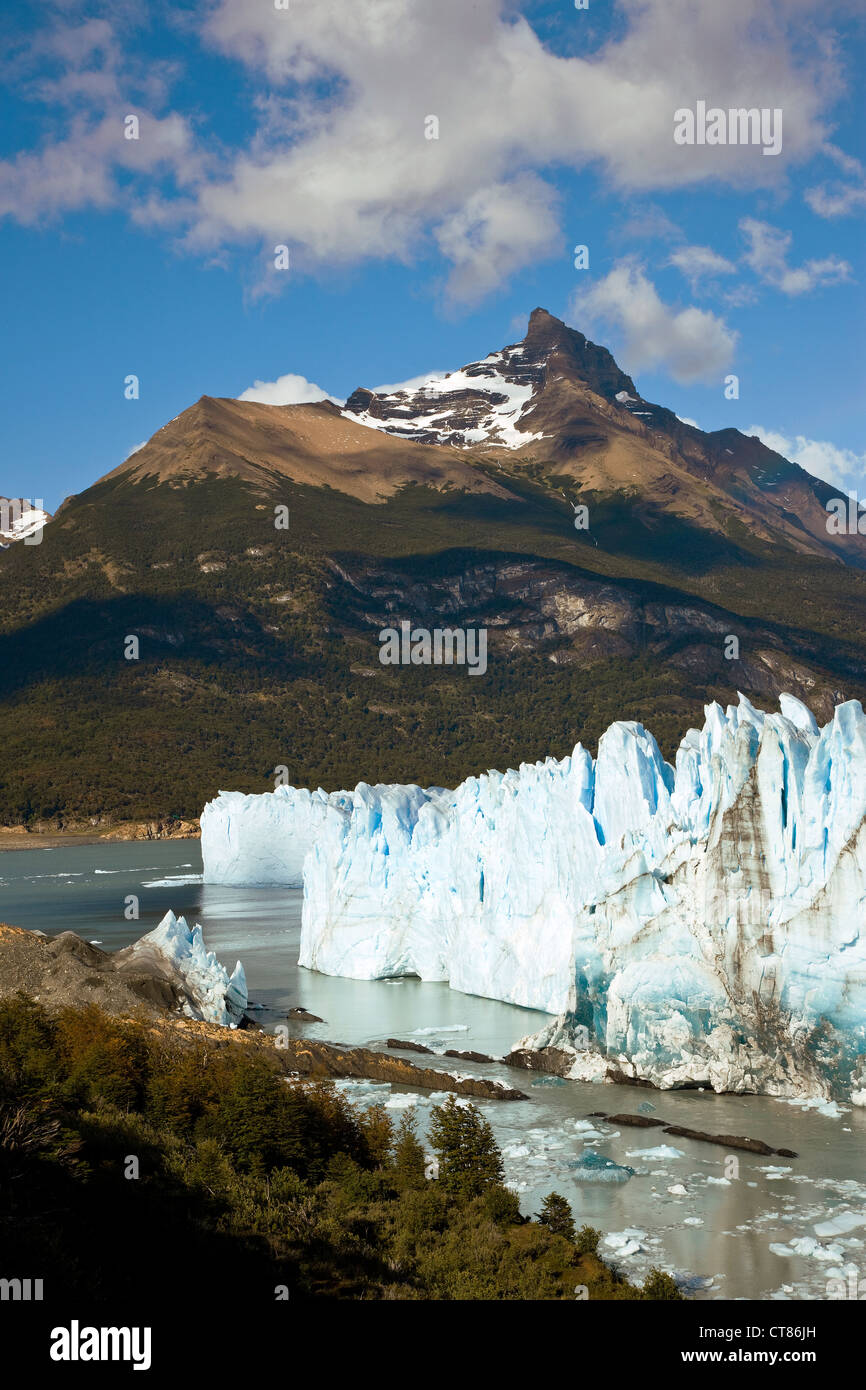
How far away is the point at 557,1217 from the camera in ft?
46.7

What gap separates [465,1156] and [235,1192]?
3358mm

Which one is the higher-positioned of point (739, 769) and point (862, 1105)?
point (739, 769)

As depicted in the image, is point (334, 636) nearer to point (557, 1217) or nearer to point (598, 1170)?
point (598, 1170)

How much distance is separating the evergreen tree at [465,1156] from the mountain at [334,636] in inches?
3193

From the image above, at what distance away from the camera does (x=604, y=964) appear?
22.6 metres

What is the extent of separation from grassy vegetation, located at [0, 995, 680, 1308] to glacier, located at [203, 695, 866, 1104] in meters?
5.87

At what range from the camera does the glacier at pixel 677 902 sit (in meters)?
19.4

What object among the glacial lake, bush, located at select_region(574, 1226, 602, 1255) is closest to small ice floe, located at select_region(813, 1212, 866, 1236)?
the glacial lake

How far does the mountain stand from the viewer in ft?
353

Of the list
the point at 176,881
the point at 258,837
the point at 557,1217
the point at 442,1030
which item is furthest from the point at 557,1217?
the point at 176,881

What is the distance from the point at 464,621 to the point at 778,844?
125m

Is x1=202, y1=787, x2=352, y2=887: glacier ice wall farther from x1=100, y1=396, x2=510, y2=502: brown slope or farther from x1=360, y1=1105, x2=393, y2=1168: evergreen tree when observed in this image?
x1=100, y1=396, x2=510, y2=502: brown slope

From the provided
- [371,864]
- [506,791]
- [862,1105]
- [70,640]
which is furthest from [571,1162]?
[70,640]

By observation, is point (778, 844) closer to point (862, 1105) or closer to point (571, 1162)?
point (862, 1105)
